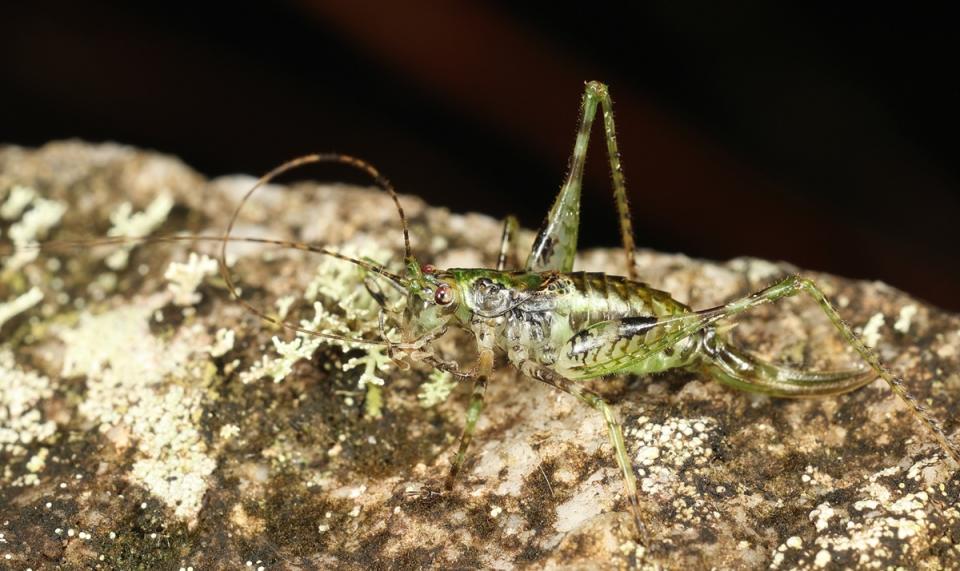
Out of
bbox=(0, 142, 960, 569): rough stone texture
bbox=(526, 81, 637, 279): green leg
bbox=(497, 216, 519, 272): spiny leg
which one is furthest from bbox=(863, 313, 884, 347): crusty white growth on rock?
bbox=(497, 216, 519, 272): spiny leg

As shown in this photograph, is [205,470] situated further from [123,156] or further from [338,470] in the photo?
[123,156]

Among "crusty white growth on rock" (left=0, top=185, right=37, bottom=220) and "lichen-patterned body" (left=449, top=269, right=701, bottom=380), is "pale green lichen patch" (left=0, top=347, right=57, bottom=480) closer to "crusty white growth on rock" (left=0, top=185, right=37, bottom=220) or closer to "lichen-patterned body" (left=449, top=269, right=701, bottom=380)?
"crusty white growth on rock" (left=0, top=185, right=37, bottom=220)

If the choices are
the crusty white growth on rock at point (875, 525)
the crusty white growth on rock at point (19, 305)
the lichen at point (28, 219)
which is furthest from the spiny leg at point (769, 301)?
the lichen at point (28, 219)

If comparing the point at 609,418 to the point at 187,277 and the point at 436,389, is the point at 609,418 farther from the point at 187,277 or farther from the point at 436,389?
the point at 187,277

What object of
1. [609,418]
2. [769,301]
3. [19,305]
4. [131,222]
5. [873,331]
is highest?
[873,331]

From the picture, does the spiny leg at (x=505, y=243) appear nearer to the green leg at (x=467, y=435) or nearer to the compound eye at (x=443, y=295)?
the compound eye at (x=443, y=295)

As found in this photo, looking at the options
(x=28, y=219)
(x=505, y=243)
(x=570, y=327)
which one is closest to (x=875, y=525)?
(x=570, y=327)
